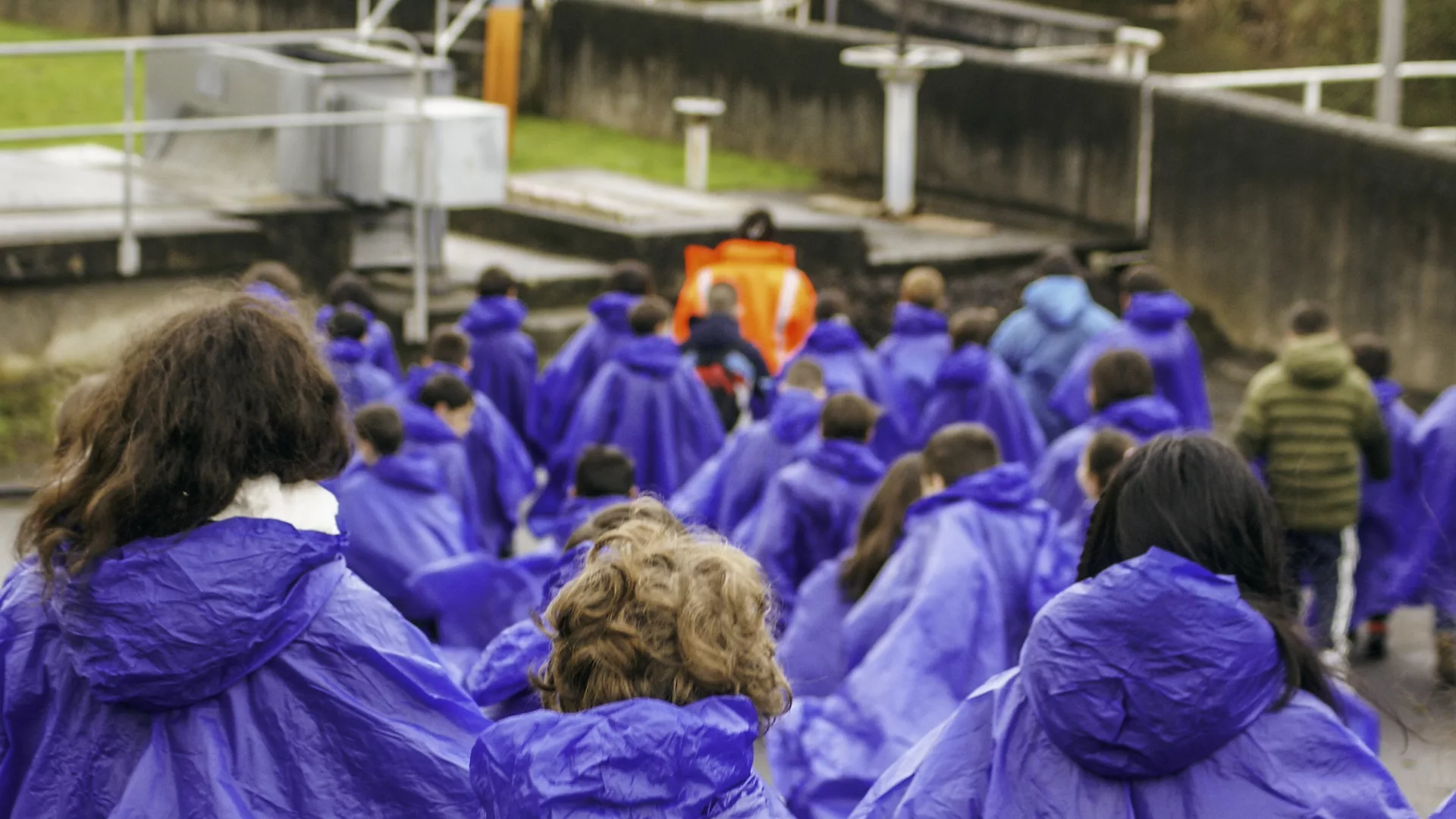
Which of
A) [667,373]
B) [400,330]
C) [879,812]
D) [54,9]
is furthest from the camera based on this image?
[54,9]

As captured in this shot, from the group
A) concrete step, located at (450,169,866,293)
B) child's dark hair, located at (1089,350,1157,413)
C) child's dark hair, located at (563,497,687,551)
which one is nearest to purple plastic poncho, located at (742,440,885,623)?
child's dark hair, located at (1089,350,1157,413)

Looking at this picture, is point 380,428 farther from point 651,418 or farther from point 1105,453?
point 651,418

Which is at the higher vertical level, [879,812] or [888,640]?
[879,812]

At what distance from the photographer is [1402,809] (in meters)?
3.17

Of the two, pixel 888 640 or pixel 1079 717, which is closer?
pixel 1079 717

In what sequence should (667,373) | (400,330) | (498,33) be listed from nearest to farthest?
(667,373), (400,330), (498,33)

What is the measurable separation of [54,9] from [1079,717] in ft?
77.8

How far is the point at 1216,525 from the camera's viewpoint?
10.3ft

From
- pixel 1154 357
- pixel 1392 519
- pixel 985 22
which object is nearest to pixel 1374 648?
pixel 1392 519

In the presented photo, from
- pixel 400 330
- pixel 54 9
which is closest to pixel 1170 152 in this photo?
pixel 400 330

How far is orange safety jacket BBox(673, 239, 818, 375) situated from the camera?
37.6ft

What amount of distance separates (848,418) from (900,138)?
900 centimetres

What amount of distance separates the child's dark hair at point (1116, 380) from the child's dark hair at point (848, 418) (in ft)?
3.47

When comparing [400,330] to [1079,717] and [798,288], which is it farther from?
[1079,717]
